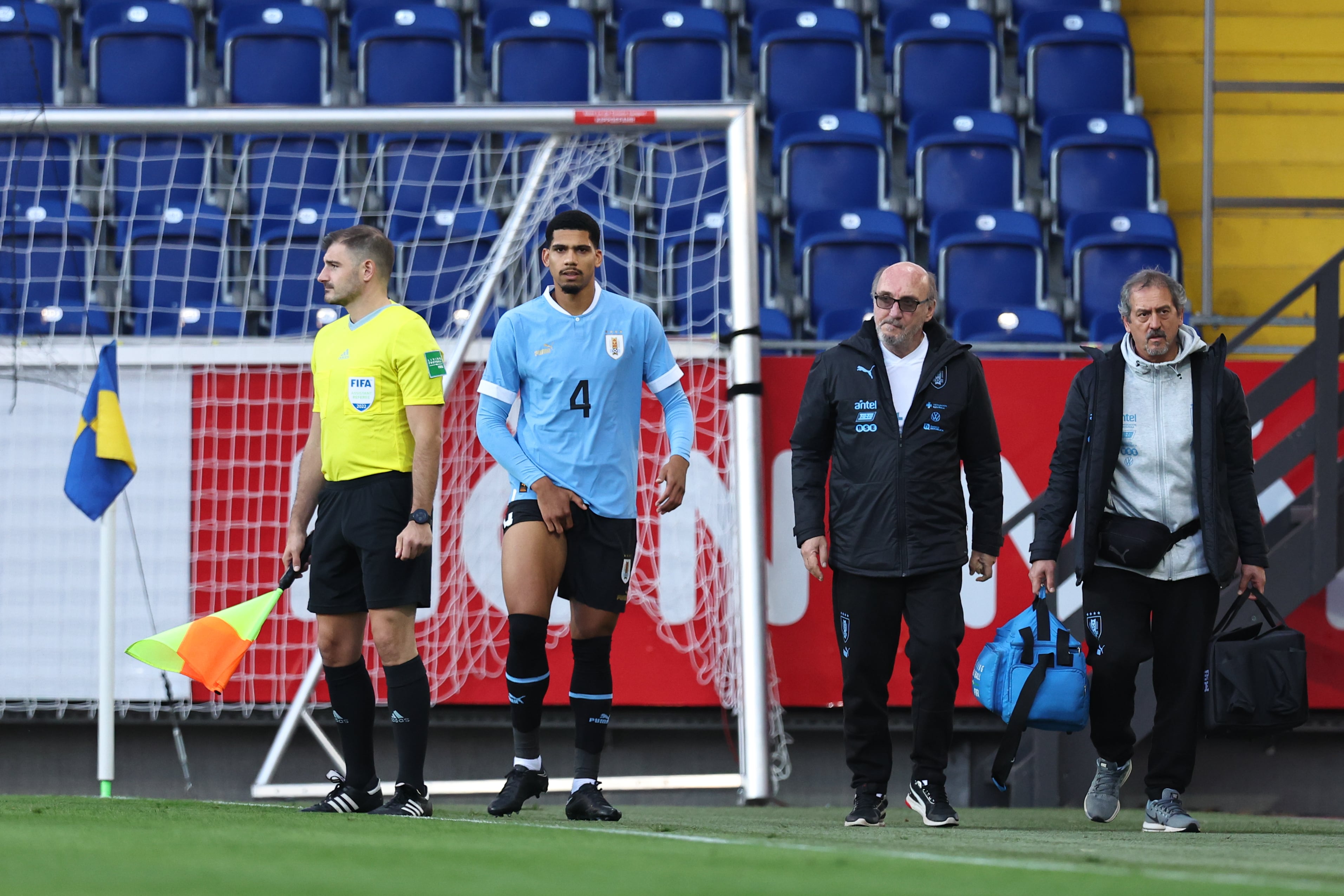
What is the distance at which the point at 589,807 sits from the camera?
168 inches

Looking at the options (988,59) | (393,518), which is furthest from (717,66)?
(393,518)

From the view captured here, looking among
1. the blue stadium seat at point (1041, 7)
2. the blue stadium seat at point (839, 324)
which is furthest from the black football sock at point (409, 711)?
the blue stadium seat at point (1041, 7)

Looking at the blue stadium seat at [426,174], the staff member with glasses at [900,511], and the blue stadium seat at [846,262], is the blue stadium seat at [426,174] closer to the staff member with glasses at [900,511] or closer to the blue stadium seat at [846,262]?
the blue stadium seat at [846,262]

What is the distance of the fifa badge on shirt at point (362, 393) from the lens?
14.5 feet

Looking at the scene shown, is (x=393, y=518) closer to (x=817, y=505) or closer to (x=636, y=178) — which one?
(x=817, y=505)

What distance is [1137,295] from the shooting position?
15.5 feet

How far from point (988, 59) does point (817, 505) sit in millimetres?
5784

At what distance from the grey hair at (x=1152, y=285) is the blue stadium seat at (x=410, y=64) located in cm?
545

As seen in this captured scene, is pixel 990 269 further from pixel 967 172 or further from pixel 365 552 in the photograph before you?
pixel 365 552

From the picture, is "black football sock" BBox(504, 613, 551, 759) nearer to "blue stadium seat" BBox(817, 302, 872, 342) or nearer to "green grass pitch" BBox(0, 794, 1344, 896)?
"green grass pitch" BBox(0, 794, 1344, 896)

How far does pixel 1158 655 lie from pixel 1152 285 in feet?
3.86

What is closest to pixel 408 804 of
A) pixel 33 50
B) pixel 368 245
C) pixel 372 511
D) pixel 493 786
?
pixel 372 511

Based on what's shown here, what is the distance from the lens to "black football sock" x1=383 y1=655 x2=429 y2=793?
14.4 feet

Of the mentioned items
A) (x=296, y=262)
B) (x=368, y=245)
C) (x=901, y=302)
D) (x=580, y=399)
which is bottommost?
(x=580, y=399)
